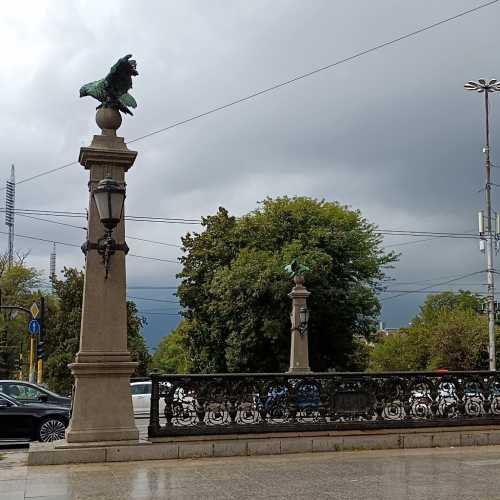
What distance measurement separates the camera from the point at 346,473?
A: 31.9 ft

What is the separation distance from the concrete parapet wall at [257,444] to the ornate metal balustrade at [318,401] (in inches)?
5.1

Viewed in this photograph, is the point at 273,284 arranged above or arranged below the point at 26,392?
above

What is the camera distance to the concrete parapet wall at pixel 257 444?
10672 millimetres

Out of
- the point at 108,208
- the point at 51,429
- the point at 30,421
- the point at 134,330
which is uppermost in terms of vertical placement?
the point at 108,208

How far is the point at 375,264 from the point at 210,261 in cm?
948

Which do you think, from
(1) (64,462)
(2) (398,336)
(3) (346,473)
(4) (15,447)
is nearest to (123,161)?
(1) (64,462)

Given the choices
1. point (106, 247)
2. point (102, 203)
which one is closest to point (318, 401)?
point (106, 247)

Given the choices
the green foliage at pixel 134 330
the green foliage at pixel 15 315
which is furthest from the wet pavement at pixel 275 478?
the green foliage at pixel 15 315

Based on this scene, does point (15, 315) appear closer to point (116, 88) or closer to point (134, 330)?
point (134, 330)

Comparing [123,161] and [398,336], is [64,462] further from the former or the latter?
[398,336]

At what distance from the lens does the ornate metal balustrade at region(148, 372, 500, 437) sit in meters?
11.7

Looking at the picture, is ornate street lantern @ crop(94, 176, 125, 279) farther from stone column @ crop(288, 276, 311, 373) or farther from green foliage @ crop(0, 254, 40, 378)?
green foliage @ crop(0, 254, 40, 378)

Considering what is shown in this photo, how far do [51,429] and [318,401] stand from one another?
6906 mm

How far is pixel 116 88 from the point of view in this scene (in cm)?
1207
